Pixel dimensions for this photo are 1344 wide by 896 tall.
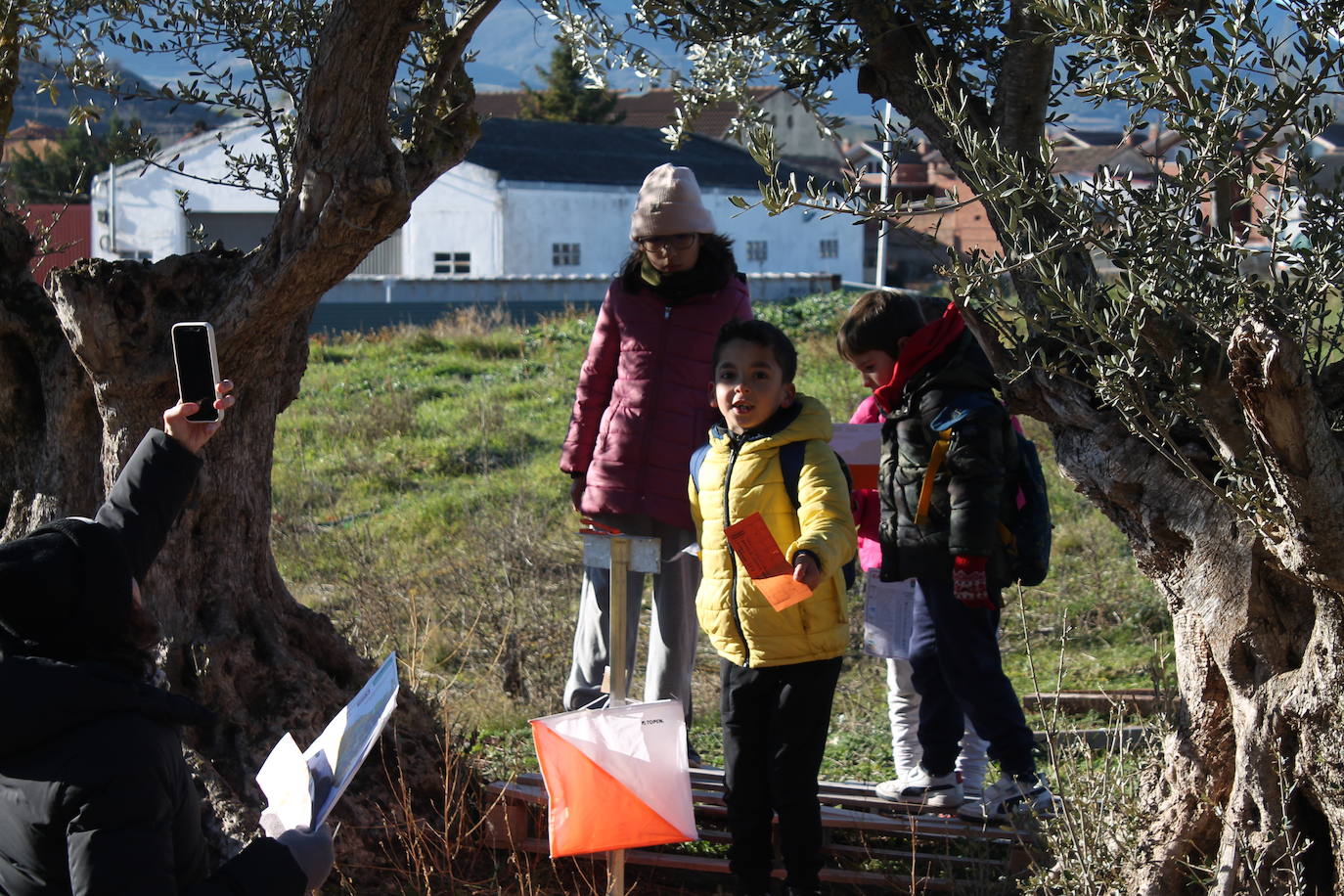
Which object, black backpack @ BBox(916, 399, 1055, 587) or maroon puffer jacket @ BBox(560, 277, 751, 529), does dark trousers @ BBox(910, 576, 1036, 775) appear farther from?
maroon puffer jacket @ BBox(560, 277, 751, 529)

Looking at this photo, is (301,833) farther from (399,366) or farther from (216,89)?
(399,366)

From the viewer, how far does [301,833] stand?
2.73m

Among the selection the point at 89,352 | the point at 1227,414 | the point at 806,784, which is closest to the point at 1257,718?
the point at 1227,414

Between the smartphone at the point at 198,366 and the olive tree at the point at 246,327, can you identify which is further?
the olive tree at the point at 246,327

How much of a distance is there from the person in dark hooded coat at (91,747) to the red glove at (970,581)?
2359 mm

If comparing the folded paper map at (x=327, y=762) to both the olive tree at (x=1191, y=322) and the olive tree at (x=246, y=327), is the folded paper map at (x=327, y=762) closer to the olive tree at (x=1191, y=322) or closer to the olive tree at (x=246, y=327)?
the olive tree at (x=246, y=327)

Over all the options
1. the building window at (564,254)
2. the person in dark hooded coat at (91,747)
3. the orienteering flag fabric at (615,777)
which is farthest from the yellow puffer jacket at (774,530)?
the building window at (564,254)

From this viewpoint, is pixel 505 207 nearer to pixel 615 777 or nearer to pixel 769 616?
pixel 769 616

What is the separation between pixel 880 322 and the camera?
462 cm

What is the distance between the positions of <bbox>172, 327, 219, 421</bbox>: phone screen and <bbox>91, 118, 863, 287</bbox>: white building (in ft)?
118

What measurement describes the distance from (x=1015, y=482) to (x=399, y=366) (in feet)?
44.2

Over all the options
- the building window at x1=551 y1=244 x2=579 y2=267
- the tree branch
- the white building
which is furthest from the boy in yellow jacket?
the building window at x1=551 y1=244 x2=579 y2=267

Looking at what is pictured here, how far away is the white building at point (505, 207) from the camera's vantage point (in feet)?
131

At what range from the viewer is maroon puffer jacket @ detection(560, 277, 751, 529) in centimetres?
476
